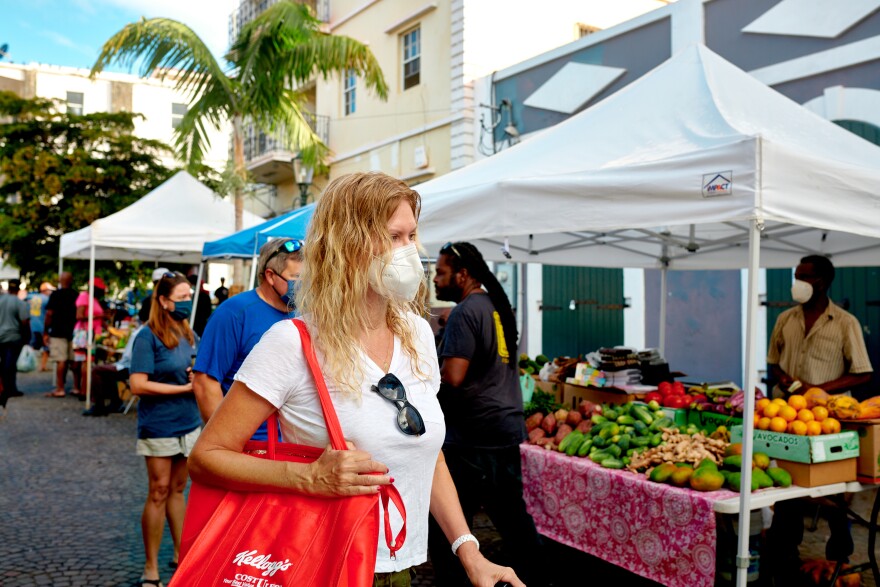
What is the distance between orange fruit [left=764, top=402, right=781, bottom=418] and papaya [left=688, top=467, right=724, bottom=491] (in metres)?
0.55

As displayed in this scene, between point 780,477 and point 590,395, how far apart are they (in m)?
2.01

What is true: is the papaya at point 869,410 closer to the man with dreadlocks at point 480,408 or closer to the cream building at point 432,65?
the man with dreadlocks at point 480,408

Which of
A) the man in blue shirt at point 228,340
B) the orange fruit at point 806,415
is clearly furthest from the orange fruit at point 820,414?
the man in blue shirt at point 228,340

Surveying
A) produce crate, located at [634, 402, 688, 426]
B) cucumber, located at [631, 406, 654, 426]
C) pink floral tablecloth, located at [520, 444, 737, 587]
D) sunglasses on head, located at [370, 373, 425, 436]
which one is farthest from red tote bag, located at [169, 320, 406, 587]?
produce crate, located at [634, 402, 688, 426]

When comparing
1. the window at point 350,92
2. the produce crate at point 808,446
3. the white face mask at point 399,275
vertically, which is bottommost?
the produce crate at point 808,446

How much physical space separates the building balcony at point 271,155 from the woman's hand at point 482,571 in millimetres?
18933

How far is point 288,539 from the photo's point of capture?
153 centimetres

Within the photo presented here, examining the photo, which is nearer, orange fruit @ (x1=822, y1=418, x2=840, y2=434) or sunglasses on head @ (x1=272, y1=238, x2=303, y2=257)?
sunglasses on head @ (x1=272, y1=238, x2=303, y2=257)

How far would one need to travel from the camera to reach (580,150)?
185 inches

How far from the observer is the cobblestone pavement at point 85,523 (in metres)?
4.77

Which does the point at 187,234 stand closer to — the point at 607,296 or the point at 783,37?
the point at 607,296

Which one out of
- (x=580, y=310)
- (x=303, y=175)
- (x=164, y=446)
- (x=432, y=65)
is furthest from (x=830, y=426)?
(x=432, y=65)

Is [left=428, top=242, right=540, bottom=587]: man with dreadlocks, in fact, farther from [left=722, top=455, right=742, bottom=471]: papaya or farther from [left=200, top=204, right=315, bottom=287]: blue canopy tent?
[left=200, top=204, right=315, bottom=287]: blue canopy tent

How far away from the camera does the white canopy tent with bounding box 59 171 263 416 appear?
11.3 m
